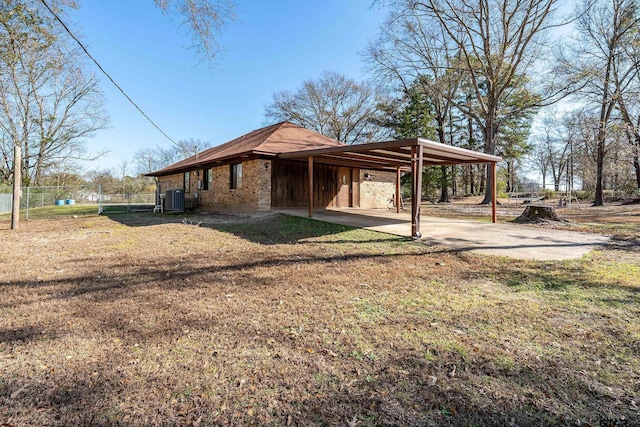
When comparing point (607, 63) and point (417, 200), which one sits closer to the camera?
point (417, 200)

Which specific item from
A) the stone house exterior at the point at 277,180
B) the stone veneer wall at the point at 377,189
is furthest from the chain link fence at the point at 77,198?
the stone veneer wall at the point at 377,189

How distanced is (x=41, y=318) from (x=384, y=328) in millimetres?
3570

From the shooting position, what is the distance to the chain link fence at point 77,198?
62.6ft

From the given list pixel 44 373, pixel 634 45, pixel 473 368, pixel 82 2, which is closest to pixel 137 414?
pixel 44 373

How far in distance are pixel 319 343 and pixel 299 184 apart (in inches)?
436

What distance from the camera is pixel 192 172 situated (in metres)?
17.8

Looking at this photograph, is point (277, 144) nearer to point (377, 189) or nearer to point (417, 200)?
point (377, 189)

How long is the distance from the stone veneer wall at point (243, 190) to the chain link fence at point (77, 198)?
6.75 m

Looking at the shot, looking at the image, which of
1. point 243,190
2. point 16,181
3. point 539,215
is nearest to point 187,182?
point 243,190

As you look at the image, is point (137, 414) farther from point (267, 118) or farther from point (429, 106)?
point (267, 118)

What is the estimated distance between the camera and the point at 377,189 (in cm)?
1669

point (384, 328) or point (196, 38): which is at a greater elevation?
point (196, 38)

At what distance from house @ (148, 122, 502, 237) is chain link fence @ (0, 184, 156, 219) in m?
7.51

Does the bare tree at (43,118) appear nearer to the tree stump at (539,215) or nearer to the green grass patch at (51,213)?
→ the green grass patch at (51,213)
